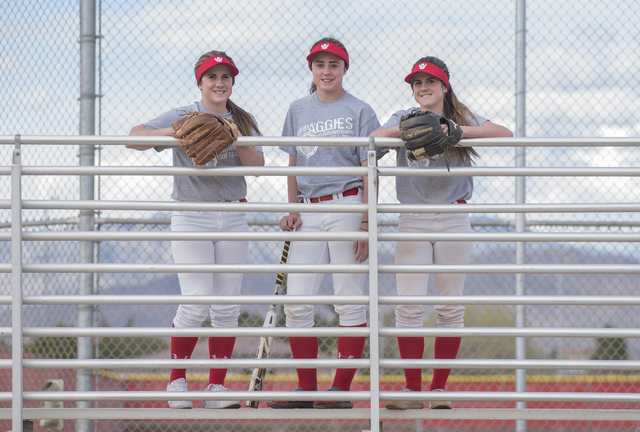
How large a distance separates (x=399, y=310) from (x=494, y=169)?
94cm

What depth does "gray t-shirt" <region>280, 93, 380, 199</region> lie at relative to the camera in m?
3.14

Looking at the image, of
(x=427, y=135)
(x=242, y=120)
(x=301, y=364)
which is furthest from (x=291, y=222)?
(x=427, y=135)

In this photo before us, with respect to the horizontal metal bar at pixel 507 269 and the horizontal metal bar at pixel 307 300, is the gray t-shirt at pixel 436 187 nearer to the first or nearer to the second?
the horizontal metal bar at pixel 507 269

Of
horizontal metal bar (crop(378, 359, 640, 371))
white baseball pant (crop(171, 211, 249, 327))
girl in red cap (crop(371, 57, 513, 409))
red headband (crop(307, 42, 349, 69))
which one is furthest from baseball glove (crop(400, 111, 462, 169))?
white baseball pant (crop(171, 211, 249, 327))

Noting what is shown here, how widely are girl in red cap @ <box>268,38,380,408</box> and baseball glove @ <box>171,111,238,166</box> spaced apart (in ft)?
2.30

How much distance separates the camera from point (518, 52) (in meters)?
4.35

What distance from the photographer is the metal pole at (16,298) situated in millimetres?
2588

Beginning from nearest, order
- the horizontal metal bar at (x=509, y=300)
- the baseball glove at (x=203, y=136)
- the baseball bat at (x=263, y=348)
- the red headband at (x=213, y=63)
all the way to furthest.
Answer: the baseball glove at (x=203, y=136), the horizontal metal bar at (x=509, y=300), the red headband at (x=213, y=63), the baseball bat at (x=263, y=348)

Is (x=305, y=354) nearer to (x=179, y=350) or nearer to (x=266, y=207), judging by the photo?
(x=179, y=350)

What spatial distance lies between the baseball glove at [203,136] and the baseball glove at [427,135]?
0.83 meters

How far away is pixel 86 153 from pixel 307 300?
7.24ft

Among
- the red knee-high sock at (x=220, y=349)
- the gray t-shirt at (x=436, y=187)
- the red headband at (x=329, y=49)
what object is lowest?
the red knee-high sock at (x=220, y=349)

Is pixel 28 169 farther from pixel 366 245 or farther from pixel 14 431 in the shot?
pixel 366 245

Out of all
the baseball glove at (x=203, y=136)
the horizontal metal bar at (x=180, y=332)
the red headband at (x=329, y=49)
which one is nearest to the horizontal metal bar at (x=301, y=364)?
the horizontal metal bar at (x=180, y=332)
